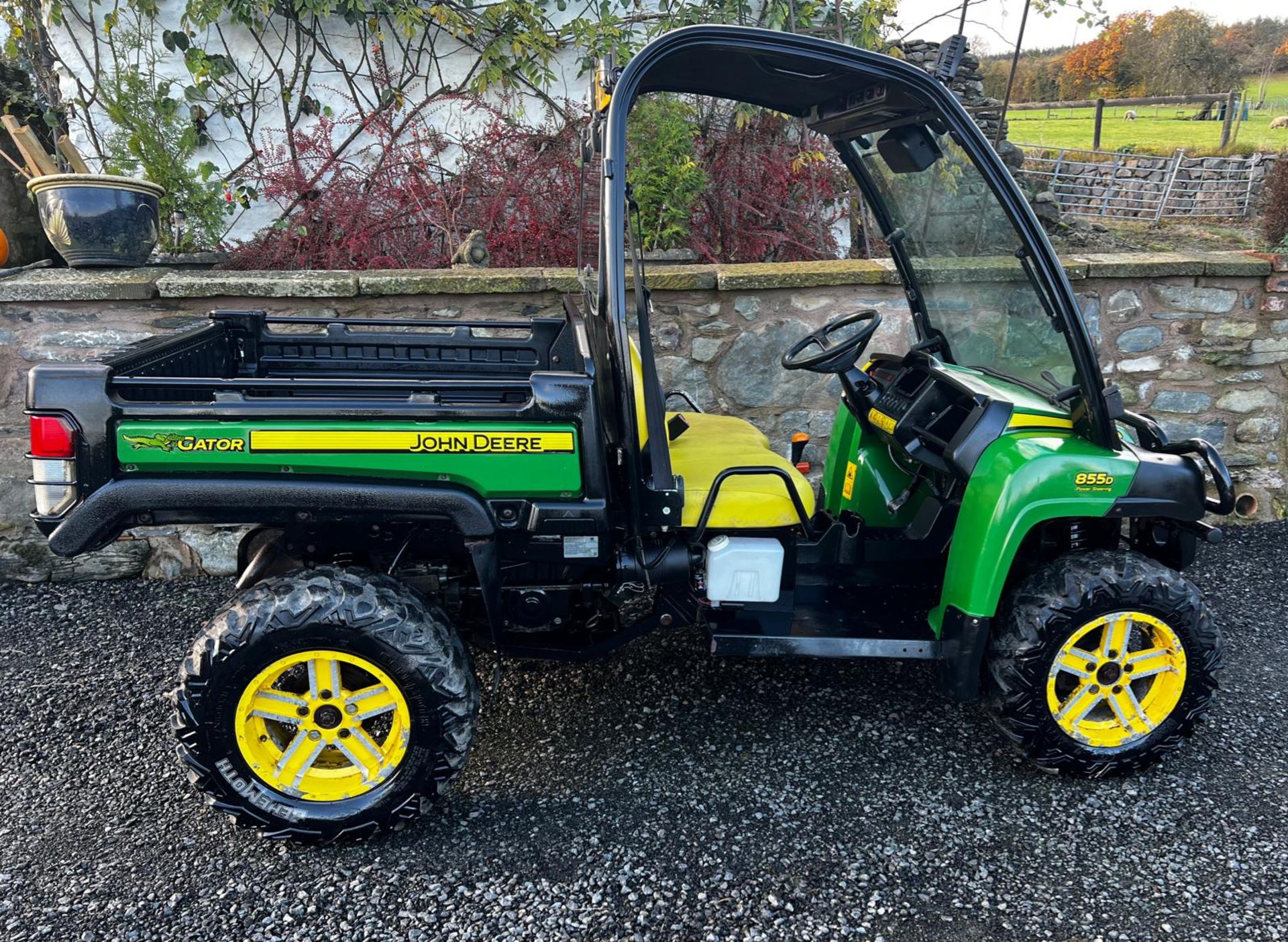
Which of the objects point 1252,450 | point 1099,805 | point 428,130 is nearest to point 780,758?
point 1099,805

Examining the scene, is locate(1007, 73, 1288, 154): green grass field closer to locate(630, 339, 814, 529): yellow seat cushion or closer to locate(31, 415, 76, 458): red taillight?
locate(630, 339, 814, 529): yellow seat cushion

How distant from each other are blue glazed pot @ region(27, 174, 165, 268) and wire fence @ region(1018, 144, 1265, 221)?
17.3 metres

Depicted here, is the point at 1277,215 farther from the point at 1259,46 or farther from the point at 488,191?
the point at 1259,46

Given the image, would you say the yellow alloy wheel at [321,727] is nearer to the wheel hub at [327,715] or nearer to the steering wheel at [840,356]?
the wheel hub at [327,715]

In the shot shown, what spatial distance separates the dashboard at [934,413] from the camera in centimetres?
274

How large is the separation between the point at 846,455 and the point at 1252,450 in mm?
2832

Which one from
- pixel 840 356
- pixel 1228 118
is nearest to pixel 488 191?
pixel 840 356

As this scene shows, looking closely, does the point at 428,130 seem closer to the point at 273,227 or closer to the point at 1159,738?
the point at 273,227

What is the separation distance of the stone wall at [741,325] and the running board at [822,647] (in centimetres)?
195

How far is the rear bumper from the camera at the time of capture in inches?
92.4

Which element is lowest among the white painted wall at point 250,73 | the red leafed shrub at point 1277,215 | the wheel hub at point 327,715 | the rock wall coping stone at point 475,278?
the wheel hub at point 327,715

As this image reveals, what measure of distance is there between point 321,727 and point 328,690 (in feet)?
0.37

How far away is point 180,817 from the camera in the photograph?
267cm

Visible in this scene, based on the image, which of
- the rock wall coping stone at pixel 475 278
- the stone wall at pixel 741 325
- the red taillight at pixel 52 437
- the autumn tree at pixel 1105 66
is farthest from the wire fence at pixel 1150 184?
the red taillight at pixel 52 437
